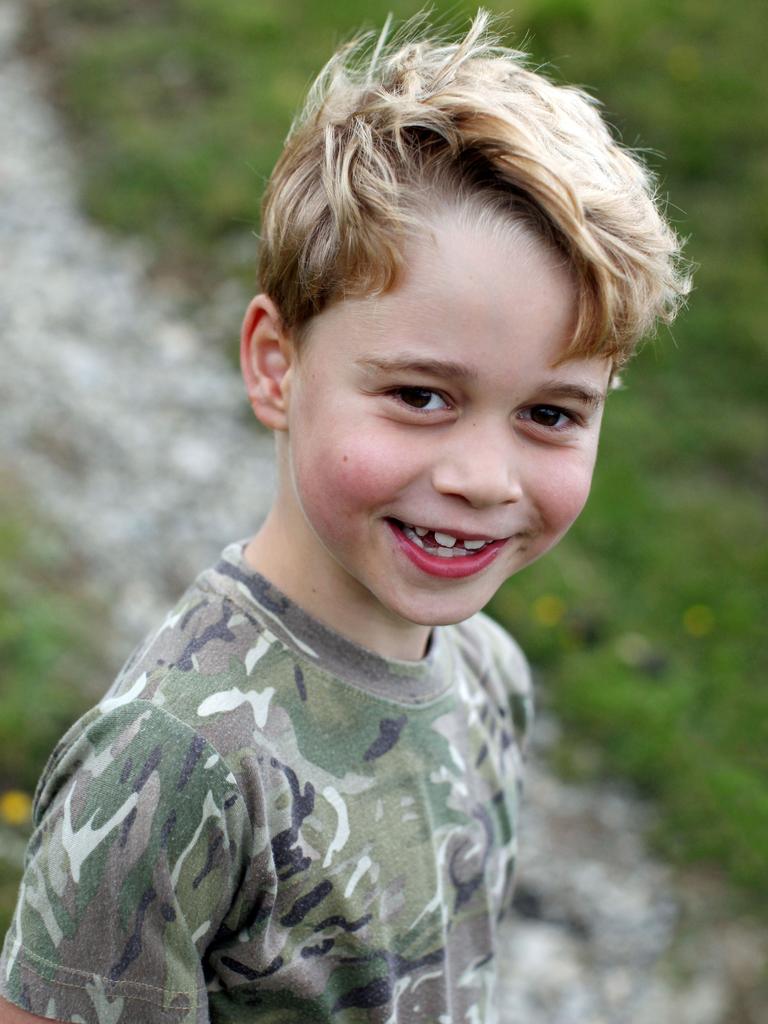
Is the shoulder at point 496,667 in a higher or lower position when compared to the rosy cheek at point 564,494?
lower

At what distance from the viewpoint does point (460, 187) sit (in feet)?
5.67

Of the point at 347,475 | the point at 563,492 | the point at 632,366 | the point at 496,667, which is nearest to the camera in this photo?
the point at 347,475

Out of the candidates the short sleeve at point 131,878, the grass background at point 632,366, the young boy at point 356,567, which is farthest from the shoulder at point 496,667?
the grass background at point 632,366

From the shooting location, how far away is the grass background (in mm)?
4172

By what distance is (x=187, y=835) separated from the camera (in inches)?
64.6

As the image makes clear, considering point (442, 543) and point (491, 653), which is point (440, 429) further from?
point (491, 653)

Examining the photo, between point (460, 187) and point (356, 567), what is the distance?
58cm

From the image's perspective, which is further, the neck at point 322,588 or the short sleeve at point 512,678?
the short sleeve at point 512,678

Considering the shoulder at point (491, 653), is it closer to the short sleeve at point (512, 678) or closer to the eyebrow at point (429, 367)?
the short sleeve at point (512, 678)

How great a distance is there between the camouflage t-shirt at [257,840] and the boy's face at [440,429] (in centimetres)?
14

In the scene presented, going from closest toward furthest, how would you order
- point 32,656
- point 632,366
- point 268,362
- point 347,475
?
point 347,475 → point 268,362 → point 32,656 → point 632,366

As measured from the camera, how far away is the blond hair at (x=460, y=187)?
5.61 ft

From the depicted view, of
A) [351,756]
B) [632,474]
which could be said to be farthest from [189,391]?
[351,756]

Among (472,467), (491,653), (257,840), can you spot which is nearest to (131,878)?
(257,840)
